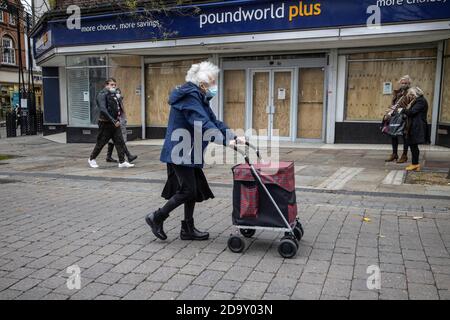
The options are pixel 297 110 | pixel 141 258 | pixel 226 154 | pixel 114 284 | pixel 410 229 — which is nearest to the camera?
pixel 114 284

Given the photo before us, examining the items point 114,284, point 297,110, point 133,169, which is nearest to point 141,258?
point 114,284

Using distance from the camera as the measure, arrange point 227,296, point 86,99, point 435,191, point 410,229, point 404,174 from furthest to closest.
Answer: point 86,99
point 404,174
point 435,191
point 410,229
point 227,296

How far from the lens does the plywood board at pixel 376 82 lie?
1270cm

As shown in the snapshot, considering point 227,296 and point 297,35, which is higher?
point 297,35

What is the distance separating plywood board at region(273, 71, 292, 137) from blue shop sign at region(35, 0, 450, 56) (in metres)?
2.10

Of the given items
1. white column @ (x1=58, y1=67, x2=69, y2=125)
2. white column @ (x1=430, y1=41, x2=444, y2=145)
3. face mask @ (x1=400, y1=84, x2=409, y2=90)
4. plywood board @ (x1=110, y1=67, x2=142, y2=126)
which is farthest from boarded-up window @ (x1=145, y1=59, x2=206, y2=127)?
face mask @ (x1=400, y1=84, x2=409, y2=90)

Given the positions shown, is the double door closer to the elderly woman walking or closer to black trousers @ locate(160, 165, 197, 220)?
the elderly woman walking

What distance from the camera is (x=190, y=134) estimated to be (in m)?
4.64

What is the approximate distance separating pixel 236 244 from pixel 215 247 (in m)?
0.32

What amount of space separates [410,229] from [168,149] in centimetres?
296

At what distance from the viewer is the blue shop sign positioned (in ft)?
36.9

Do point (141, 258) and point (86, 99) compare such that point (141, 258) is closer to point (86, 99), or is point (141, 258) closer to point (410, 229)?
point (410, 229)

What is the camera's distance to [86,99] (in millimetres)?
16172

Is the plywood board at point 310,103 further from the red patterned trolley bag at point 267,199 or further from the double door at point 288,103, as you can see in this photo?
the red patterned trolley bag at point 267,199
